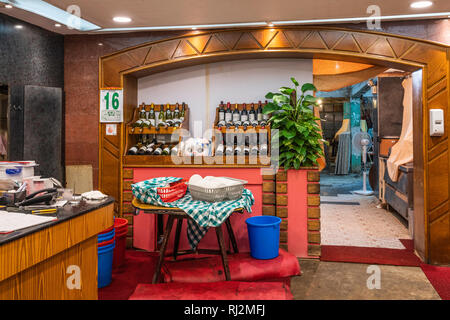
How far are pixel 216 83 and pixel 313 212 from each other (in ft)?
7.24

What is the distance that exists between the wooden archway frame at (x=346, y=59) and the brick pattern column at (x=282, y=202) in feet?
5.10

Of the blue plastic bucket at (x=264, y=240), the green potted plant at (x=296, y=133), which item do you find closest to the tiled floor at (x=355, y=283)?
the blue plastic bucket at (x=264, y=240)

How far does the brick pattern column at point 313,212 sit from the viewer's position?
12.9 feet

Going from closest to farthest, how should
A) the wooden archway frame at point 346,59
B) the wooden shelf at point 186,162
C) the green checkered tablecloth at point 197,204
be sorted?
the green checkered tablecloth at point 197,204 → the wooden archway frame at point 346,59 → the wooden shelf at point 186,162

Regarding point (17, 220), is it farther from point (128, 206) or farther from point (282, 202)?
point (282, 202)

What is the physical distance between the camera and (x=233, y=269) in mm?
3359

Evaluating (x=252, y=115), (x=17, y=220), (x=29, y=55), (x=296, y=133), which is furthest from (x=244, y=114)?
(x=17, y=220)

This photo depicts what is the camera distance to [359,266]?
3.74 meters

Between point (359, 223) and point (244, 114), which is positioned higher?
point (244, 114)

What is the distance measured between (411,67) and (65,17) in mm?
4187

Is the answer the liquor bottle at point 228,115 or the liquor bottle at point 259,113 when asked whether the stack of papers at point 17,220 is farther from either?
the liquor bottle at point 259,113

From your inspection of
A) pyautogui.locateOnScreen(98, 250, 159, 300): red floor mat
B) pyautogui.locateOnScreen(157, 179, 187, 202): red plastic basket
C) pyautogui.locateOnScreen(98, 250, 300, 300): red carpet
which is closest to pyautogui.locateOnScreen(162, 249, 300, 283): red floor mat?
pyautogui.locateOnScreen(98, 250, 300, 300): red carpet
